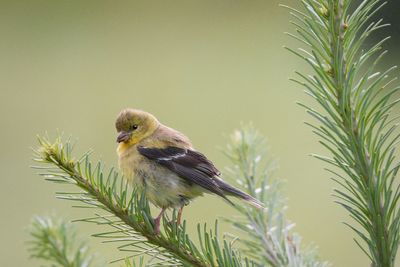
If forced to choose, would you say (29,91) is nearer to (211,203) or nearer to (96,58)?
(96,58)

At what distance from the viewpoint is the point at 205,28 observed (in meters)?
12.8

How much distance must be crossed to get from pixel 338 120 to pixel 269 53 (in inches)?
421

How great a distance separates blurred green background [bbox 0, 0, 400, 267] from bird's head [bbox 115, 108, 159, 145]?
3.30 m

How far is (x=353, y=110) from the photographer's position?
4.18 ft

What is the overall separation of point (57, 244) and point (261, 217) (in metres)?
0.49

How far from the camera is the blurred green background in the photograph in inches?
285

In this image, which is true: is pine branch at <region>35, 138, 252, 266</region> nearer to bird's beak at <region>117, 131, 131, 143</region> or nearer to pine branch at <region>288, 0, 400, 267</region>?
pine branch at <region>288, 0, 400, 267</region>

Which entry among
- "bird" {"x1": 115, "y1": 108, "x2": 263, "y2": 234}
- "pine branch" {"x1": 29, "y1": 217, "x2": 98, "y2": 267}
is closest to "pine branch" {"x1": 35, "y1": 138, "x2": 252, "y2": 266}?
"pine branch" {"x1": 29, "y1": 217, "x2": 98, "y2": 267}

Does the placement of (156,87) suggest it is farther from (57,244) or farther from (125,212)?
(57,244)

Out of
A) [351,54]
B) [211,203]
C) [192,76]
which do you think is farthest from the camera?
[192,76]

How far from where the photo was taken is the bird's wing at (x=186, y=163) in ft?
8.78

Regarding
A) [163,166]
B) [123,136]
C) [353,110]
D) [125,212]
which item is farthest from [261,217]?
[123,136]

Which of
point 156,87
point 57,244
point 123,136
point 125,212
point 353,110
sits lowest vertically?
point 57,244

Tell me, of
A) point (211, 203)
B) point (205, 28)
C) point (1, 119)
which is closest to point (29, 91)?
point (1, 119)
